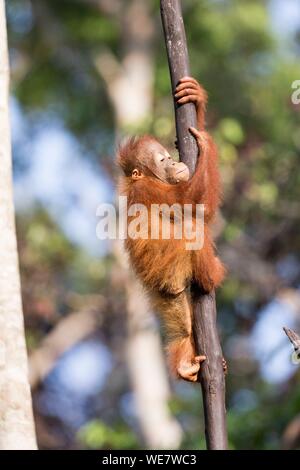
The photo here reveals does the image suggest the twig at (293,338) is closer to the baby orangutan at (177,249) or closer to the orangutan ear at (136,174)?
the baby orangutan at (177,249)

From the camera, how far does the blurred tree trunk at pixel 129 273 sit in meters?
15.8

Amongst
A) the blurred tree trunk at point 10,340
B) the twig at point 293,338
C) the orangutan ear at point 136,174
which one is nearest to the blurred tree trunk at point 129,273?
the orangutan ear at point 136,174

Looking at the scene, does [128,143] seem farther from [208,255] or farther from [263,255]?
[263,255]

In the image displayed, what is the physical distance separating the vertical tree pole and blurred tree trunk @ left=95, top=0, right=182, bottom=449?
25.7ft

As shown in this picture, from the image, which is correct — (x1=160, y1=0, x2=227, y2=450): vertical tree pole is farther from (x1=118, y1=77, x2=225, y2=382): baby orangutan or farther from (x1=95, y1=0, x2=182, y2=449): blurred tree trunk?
(x1=95, y1=0, x2=182, y2=449): blurred tree trunk

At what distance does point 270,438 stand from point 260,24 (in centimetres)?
1286

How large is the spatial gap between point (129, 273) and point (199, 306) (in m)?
8.93

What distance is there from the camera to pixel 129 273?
14.6m

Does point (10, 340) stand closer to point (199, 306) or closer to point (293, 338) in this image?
point (199, 306)

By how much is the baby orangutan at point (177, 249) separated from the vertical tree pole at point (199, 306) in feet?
0.33

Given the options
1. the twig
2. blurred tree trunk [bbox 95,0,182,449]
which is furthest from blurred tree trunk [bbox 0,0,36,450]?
blurred tree trunk [bbox 95,0,182,449]

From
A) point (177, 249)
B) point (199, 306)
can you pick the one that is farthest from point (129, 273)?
point (199, 306)

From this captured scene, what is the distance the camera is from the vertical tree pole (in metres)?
5.41
